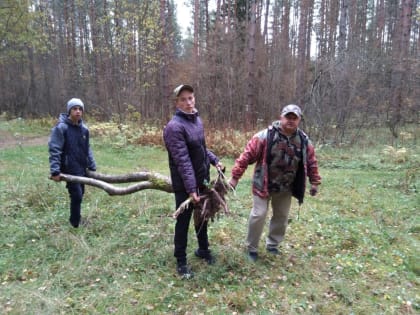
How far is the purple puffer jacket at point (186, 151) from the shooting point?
3.38 meters

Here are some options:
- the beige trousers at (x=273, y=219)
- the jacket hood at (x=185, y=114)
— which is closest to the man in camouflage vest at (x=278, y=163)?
the beige trousers at (x=273, y=219)

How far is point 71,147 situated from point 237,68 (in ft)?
43.8

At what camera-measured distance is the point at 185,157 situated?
338cm

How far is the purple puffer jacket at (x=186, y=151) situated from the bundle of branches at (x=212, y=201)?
0.13 metres

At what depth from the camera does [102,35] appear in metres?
19.1

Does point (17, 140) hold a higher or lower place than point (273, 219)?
lower

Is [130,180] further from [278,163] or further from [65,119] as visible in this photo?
[278,163]

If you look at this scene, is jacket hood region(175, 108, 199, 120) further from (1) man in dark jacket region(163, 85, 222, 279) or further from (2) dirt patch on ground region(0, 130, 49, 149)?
(2) dirt patch on ground region(0, 130, 49, 149)

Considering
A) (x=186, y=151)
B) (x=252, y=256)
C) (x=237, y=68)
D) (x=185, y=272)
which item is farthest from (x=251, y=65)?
(x=185, y=272)

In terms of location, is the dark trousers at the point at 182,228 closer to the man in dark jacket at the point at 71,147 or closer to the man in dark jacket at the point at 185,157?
the man in dark jacket at the point at 185,157

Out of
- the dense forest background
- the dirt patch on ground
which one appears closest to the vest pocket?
the dense forest background

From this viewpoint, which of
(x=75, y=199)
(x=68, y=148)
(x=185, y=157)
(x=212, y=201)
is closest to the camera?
(x=185, y=157)

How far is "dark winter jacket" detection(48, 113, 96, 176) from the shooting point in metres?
4.38

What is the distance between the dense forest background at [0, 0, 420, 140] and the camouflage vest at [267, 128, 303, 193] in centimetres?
956
